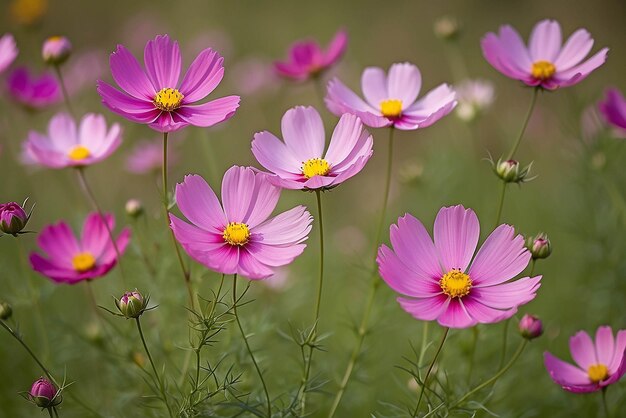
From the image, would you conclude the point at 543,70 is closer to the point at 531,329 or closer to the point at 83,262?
the point at 531,329

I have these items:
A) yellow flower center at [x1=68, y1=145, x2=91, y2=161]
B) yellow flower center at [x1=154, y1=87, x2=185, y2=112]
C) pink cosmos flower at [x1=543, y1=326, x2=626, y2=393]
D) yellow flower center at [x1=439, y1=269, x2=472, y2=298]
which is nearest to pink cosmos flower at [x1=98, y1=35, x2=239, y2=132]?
yellow flower center at [x1=154, y1=87, x2=185, y2=112]

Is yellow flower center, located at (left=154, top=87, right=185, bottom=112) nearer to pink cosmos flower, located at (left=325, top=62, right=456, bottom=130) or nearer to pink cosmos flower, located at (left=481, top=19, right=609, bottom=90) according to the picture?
pink cosmos flower, located at (left=325, top=62, right=456, bottom=130)

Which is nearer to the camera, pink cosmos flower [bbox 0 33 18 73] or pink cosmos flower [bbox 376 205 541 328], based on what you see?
pink cosmos flower [bbox 376 205 541 328]

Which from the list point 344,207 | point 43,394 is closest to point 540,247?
point 43,394

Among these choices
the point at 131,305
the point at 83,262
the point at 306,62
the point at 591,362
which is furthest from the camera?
the point at 306,62

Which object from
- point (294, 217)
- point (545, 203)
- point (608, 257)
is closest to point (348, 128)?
point (294, 217)

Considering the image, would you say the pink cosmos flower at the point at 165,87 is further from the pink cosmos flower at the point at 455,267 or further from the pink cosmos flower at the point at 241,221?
the pink cosmos flower at the point at 455,267
